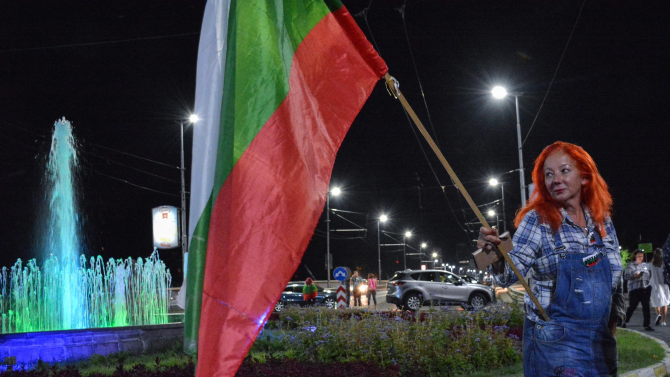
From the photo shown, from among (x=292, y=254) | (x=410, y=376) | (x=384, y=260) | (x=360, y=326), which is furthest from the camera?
(x=384, y=260)

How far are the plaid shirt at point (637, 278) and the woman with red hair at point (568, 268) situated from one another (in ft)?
40.0

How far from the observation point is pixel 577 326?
3.28 meters

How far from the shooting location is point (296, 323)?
16.2 meters

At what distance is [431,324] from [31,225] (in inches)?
1740

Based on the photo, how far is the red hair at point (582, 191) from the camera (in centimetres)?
362

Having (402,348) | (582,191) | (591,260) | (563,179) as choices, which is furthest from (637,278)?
(591,260)

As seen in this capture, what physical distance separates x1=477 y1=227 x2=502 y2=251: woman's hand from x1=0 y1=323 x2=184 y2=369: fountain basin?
938 centimetres

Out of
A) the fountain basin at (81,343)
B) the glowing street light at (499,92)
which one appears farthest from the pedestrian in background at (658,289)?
the fountain basin at (81,343)

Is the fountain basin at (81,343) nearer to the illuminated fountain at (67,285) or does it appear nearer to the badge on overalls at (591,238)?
the illuminated fountain at (67,285)

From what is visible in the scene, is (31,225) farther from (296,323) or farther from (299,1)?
(299,1)

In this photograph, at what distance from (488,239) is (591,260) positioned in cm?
57

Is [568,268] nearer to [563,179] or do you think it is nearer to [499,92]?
[563,179]

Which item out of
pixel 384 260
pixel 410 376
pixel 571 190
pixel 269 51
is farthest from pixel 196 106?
pixel 384 260

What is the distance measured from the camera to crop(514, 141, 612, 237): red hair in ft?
11.9
